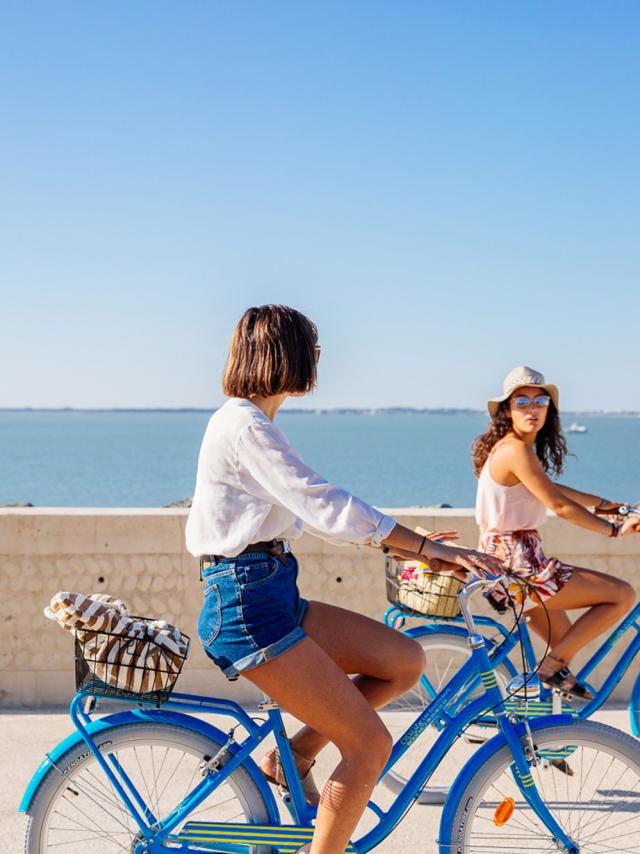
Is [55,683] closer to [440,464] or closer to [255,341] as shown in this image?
[255,341]

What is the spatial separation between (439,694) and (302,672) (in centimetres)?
58

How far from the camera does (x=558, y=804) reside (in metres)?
3.48

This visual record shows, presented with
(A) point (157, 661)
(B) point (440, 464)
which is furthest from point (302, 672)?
(B) point (440, 464)

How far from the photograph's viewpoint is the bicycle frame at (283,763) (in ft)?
10.2

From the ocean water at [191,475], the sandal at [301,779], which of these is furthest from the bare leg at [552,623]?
the ocean water at [191,475]

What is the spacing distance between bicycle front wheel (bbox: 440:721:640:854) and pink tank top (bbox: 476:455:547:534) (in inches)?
47.6

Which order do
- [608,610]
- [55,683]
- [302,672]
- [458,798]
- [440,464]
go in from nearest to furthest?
1. [302,672]
2. [458,798]
3. [608,610]
4. [55,683]
5. [440,464]

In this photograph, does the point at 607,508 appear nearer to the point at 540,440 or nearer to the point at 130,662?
the point at 540,440

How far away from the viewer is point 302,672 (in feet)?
9.75

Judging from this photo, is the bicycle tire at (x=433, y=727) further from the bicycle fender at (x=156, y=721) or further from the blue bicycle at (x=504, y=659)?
the bicycle fender at (x=156, y=721)

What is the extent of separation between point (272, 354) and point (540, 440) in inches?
83.7

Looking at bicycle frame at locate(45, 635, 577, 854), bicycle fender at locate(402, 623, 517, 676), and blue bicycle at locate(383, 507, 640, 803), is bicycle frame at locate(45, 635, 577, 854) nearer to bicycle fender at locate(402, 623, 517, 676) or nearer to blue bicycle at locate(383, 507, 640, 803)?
blue bicycle at locate(383, 507, 640, 803)

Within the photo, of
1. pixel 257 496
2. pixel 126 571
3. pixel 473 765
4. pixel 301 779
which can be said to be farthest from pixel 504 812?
pixel 126 571

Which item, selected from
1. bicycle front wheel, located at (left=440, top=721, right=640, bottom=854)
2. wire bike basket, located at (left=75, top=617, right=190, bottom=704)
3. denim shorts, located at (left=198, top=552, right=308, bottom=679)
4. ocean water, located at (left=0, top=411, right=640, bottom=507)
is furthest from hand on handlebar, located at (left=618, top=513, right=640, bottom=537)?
ocean water, located at (left=0, top=411, right=640, bottom=507)
